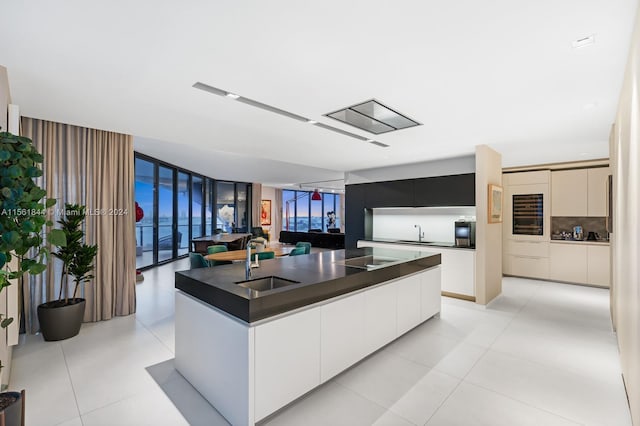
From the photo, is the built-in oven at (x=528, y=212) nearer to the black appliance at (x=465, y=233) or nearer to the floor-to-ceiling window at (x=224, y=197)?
the black appliance at (x=465, y=233)

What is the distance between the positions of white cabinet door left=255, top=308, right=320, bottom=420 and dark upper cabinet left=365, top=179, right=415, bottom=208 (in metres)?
4.02

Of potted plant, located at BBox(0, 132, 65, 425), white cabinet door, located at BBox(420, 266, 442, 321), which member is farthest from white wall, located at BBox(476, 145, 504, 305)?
potted plant, located at BBox(0, 132, 65, 425)

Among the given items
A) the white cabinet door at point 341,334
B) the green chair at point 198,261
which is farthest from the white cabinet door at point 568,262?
the green chair at point 198,261

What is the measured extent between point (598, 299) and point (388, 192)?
3.85 m

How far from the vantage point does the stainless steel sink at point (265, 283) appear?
2.38m

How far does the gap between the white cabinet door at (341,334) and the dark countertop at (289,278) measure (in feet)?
0.37

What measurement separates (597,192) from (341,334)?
6.24 metres

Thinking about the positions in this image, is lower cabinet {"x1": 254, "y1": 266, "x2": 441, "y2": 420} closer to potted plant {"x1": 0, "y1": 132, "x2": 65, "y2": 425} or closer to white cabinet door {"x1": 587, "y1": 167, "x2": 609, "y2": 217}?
A: potted plant {"x1": 0, "y1": 132, "x2": 65, "y2": 425}

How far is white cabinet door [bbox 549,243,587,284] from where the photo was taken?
19.1 ft

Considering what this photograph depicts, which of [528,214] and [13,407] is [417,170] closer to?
[528,214]

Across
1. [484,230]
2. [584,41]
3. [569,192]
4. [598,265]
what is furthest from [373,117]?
[598,265]

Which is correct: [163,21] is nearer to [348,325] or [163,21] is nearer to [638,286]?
[348,325]

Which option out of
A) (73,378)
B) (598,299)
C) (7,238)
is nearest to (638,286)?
(7,238)

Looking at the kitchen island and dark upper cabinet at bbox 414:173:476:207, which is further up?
dark upper cabinet at bbox 414:173:476:207
